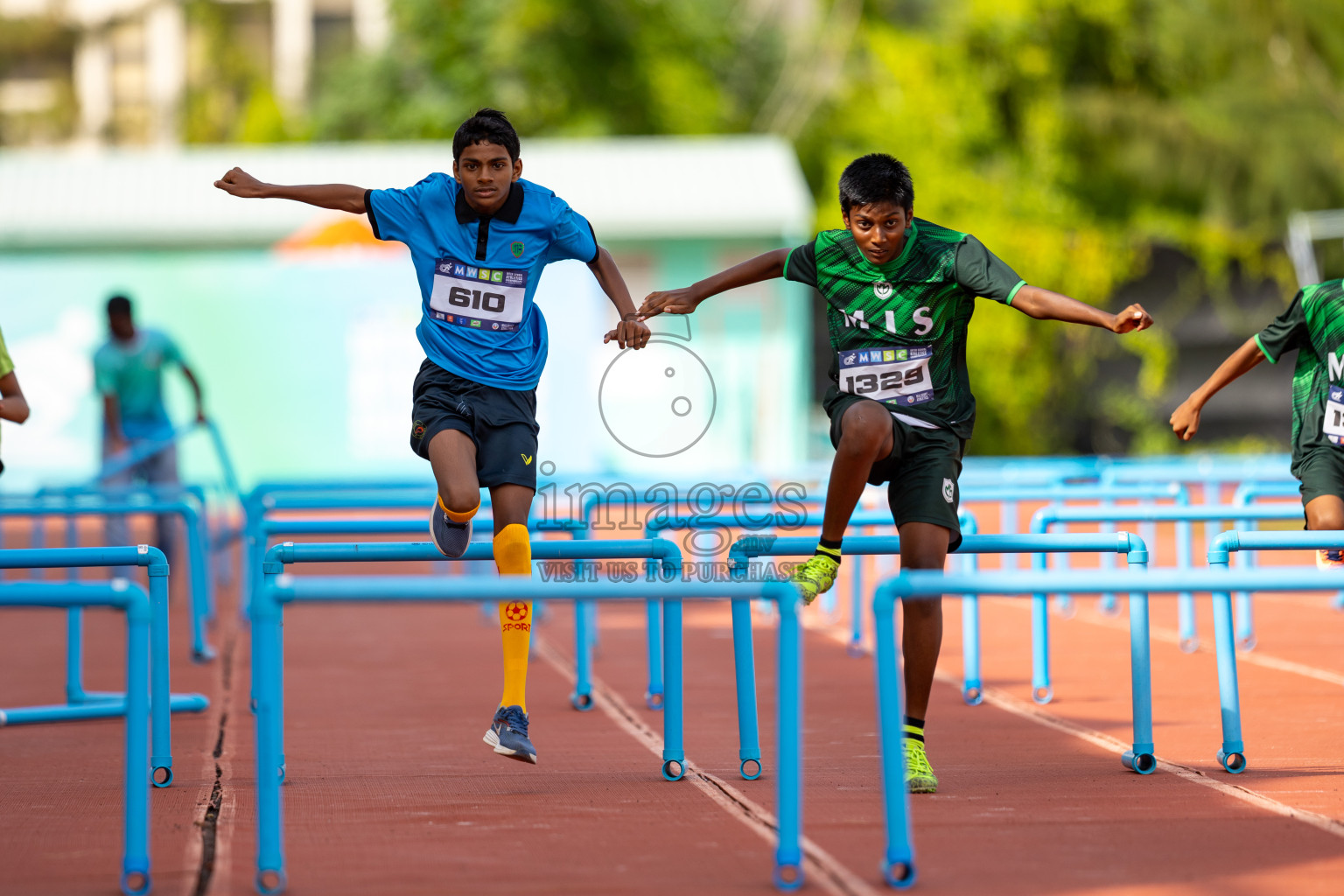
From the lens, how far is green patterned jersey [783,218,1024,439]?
4.93m

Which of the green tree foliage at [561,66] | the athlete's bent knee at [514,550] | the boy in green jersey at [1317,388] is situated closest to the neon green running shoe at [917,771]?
the athlete's bent knee at [514,550]

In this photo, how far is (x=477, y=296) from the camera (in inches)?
205

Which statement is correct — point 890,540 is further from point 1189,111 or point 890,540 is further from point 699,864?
point 1189,111

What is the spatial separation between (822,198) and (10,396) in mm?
25311

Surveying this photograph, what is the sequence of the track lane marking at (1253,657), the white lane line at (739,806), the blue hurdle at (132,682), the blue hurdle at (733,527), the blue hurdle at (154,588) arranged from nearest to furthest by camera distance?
the blue hurdle at (132,682)
the white lane line at (739,806)
the blue hurdle at (154,588)
the blue hurdle at (733,527)
the track lane marking at (1253,657)

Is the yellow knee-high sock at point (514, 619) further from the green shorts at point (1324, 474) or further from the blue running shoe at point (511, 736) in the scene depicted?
the green shorts at point (1324, 474)

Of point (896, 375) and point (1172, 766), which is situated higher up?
point (896, 375)

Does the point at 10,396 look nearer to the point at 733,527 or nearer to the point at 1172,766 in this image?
the point at 733,527

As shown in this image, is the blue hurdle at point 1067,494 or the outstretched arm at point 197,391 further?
the outstretched arm at point 197,391

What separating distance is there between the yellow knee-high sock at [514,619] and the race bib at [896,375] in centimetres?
118

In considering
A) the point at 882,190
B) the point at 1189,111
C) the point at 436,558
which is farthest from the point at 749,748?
the point at 1189,111

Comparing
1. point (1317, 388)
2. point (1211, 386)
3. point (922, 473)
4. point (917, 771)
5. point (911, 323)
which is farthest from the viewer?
point (1317, 388)

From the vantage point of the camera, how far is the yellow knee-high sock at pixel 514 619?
4.96 m

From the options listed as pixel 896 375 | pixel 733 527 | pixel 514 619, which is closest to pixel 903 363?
pixel 896 375
